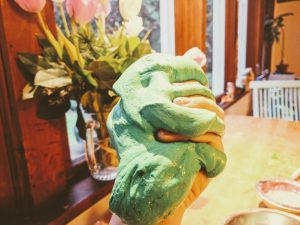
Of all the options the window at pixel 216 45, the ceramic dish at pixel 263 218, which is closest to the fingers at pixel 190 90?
the ceramic dish at pixel 263 218

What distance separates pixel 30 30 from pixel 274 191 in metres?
0.90

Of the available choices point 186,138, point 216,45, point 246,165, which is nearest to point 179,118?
point 186,138

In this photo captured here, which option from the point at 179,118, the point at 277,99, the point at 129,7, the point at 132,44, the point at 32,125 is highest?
the point at 129,7

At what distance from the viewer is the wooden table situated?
0.87m

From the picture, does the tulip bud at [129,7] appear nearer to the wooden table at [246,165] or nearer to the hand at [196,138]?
the hand at [196,138]

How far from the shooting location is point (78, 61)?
2.50 ft

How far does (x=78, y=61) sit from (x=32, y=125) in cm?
24

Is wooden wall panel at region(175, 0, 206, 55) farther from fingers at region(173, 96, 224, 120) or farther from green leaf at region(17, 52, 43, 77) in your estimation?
fingers at region(173, 96, 224, 120)

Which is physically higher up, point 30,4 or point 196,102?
point 30,4

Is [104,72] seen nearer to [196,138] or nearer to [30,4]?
[30,4]

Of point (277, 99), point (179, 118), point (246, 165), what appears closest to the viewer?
point (179, 118)

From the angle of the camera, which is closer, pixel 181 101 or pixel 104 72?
pixel 181 101

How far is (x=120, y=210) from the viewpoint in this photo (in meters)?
0.37

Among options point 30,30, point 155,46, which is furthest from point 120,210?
point 155,46
